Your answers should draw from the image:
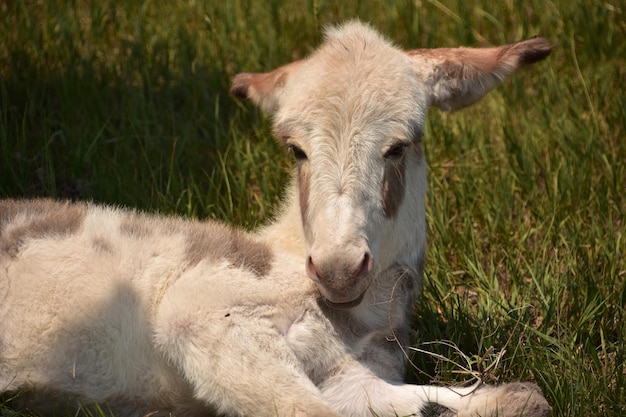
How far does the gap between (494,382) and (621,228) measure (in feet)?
5.63

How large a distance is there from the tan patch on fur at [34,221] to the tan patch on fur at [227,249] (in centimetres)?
51

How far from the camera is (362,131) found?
3.90m

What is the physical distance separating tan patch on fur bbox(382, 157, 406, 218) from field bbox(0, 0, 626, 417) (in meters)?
0.68

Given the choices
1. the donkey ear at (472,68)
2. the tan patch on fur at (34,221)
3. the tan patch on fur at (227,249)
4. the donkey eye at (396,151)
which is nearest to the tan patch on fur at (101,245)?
the tan patch on fur at (34,221)

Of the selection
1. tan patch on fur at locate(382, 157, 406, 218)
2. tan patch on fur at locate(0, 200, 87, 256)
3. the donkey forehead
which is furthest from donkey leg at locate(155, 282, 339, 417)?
the donkey forehead

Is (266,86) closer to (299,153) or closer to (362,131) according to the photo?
(299,153)

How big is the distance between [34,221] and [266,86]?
47.6 inches

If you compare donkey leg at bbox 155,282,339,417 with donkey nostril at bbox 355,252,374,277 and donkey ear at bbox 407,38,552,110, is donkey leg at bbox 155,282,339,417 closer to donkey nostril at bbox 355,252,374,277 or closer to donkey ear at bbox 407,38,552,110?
donkey nostril at bbox 355,252,374,277

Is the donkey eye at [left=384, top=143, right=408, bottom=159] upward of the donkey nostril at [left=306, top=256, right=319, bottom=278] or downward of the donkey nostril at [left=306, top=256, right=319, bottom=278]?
upward

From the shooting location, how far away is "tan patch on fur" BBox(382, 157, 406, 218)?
13.1 feet

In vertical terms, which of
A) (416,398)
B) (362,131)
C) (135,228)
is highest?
(362,131)

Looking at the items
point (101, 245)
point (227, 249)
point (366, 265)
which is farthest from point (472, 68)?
point (101, 245)

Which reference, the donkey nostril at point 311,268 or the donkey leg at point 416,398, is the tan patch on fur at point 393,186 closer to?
the donkey nostril at point 311,268

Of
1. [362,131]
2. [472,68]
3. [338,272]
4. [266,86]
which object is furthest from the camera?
[266,86]
